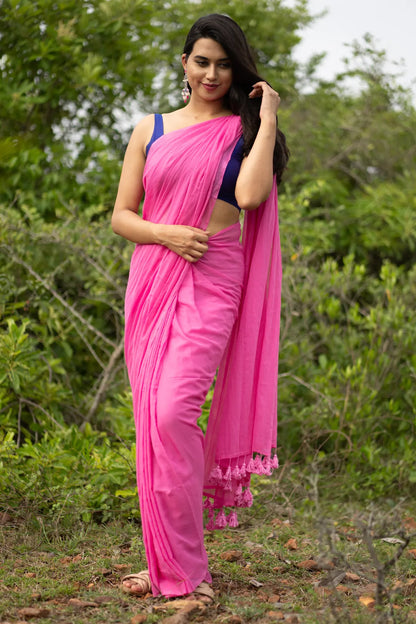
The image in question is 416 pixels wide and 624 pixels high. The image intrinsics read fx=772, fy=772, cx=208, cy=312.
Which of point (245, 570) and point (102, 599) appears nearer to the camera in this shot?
point (102, 599)

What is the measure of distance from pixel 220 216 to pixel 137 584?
4.55 feet

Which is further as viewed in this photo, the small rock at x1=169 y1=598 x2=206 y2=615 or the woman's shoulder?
the woman's shoulder

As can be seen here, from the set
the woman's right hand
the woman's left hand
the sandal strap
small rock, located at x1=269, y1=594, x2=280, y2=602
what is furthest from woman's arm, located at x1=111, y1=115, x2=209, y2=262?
small rock, located at x1=269, y1=594, x2=280, y2=602

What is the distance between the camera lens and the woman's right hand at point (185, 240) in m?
2.80

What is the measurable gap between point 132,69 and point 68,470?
3.17m

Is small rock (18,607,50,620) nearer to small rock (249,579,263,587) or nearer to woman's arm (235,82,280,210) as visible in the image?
small rock (249,579,263,587)

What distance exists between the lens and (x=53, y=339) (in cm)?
466

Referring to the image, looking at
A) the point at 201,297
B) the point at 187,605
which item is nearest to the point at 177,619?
the point at 187,605

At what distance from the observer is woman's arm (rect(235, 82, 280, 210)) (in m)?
2.78

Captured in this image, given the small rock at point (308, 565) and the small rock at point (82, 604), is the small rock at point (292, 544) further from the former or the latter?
the small rock at point (82, 604)

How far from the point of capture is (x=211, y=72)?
286 cm

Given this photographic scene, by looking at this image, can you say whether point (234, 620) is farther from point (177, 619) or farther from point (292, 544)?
point (292, 544)

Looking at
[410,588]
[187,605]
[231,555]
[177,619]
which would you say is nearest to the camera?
[177,619]

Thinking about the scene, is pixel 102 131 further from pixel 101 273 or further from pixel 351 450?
pixel 351 450
